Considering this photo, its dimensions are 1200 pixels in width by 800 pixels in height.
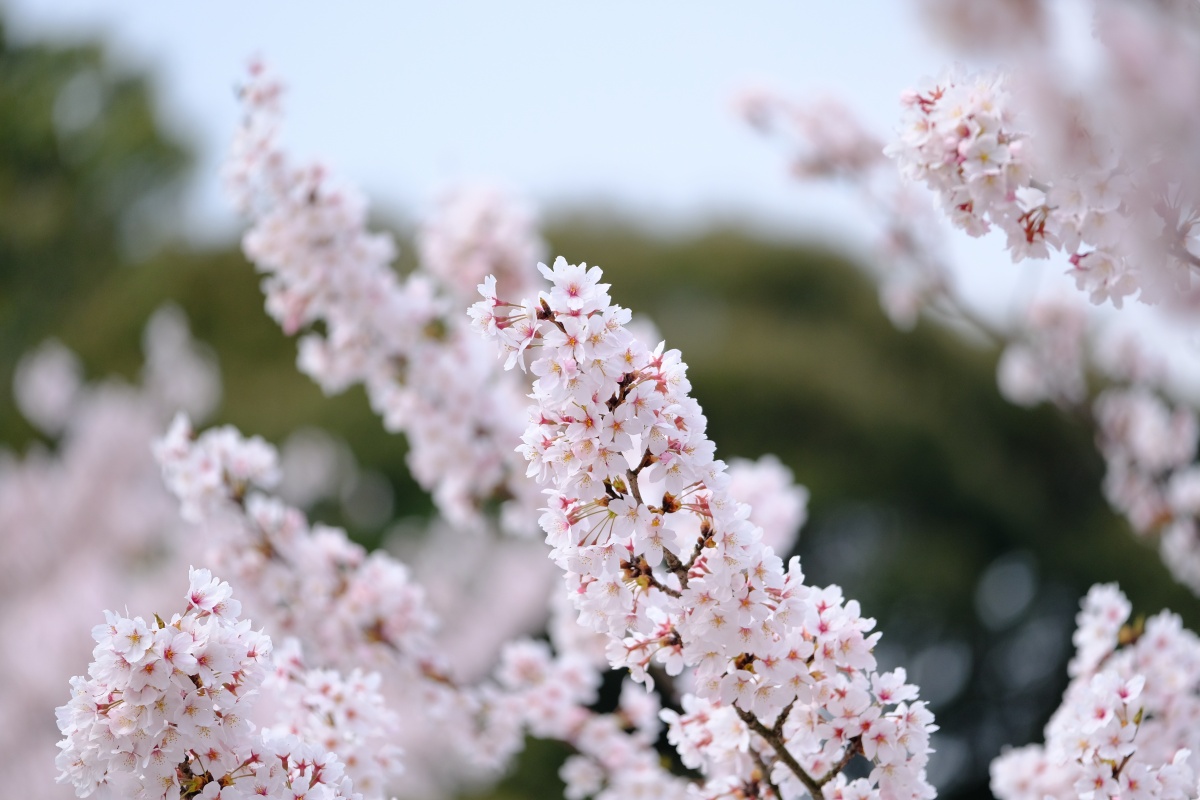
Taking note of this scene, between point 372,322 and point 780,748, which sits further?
point 372,322

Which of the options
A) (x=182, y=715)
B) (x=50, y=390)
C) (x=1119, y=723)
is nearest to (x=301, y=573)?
(x=182, y=715)

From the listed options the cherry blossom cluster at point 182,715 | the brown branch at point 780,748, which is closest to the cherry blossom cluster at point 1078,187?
the brown branch at point 780,748

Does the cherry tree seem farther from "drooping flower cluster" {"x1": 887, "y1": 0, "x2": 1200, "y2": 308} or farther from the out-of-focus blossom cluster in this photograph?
the out-of-focus blossom cluster

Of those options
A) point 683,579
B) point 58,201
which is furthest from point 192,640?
point 58,201

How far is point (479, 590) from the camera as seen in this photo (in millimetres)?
10766

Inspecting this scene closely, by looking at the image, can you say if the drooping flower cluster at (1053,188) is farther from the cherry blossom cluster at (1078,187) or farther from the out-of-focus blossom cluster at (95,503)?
the out-of-focus blossom cluster at (95,503)

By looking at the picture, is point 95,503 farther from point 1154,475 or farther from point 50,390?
point 1154,475

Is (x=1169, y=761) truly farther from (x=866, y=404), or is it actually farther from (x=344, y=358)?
(x=866, y=404)

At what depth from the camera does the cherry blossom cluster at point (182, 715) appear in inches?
64.1

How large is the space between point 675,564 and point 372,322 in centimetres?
171

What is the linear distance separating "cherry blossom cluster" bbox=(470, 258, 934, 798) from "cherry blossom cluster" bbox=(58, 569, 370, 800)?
1.87 feet

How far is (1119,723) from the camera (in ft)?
6.11

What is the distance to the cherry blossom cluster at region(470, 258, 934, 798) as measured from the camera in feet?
5.16

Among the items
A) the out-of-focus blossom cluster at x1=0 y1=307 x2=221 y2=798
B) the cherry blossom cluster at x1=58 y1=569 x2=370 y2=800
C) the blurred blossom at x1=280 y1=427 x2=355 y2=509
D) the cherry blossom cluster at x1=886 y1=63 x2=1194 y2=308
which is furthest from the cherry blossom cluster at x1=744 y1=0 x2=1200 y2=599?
the blurred blossom at x1=280 y1=427 x2=355 y2=509
